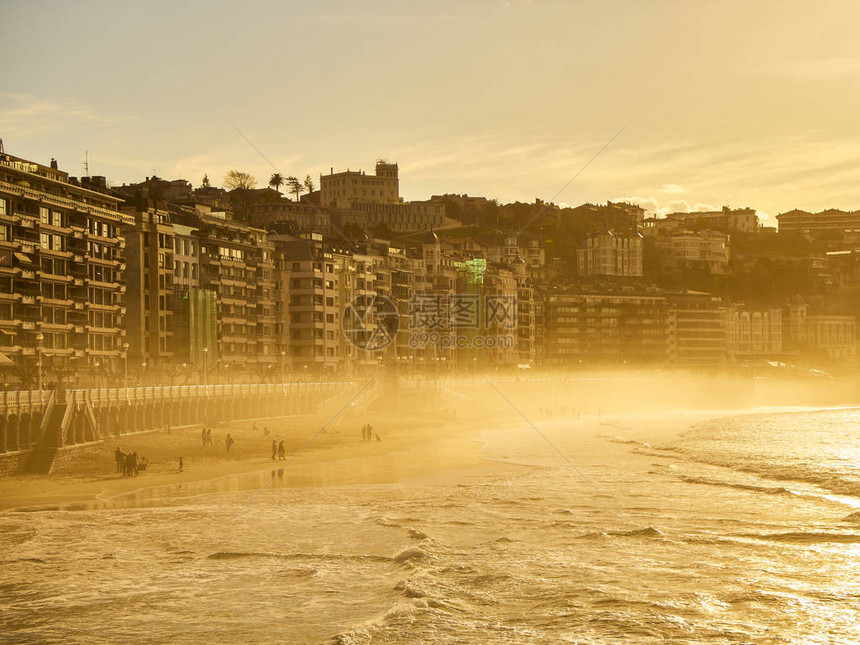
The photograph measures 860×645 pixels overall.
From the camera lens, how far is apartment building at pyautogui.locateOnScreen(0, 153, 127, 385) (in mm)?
80375

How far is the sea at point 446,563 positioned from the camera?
26.3 meters

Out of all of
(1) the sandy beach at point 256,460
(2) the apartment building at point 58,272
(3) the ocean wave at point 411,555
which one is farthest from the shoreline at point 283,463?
(3) the ocean wave at point 411,555

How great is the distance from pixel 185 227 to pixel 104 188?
30.4ft

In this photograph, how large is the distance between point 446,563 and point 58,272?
211ft

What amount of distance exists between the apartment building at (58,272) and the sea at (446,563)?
3424cm

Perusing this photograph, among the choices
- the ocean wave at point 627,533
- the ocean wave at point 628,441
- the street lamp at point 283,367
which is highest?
the street lamp at point 283,367

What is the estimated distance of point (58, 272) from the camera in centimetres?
8744

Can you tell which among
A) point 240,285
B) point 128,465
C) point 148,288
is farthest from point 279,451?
point 240,285

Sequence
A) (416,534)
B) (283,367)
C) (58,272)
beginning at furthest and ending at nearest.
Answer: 1. (283,367)
2. (58,272)
3. (416,534)

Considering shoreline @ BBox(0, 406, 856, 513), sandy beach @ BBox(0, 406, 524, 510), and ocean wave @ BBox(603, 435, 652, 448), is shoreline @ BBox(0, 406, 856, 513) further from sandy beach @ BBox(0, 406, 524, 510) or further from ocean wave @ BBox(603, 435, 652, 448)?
ocean wave @ BBox(603, 435, 652, 448)

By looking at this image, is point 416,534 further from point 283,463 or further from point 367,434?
point 367,434

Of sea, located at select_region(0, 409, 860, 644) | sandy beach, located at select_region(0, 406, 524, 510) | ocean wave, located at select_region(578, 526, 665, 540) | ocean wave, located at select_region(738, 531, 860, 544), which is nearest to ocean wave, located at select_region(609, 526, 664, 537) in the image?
ocean wave, located at select_region(578, 526, 665, 540)

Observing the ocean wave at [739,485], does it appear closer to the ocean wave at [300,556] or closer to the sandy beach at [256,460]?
the sandy beach at [256,460]

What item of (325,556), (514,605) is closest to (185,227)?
(325,556)
